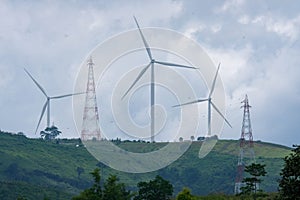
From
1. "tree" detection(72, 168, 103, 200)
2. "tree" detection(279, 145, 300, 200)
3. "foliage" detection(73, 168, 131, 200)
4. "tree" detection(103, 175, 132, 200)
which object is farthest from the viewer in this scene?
"tree" detection(103, 175, 132, 200)

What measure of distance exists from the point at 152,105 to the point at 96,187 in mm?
76409

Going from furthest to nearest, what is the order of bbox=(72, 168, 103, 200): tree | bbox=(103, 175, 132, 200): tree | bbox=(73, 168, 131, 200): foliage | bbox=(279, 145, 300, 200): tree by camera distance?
bbox=(103, 175, 132, 200): tree, bbox=(73, 168, 131, 200): foliage, bbox=(72, 168, 103, 200): tree, bbox=(279, 145, 300, 200): tree

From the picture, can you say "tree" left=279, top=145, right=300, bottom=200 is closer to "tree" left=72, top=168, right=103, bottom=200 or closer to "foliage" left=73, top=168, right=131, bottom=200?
"tree" left=72, top=168, right=103, bottom=200

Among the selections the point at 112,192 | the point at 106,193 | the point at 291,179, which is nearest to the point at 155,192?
the point at 112,192

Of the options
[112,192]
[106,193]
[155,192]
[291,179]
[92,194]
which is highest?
[291,179]

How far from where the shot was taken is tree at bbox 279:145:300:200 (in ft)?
210

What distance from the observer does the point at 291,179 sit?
65.4 m

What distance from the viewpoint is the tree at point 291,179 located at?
64.1 meters

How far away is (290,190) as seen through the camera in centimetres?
6425

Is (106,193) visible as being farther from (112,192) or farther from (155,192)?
(155,192)

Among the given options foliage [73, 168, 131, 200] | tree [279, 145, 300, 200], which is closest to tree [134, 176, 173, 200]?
foliage [73, 168, 131, 200]

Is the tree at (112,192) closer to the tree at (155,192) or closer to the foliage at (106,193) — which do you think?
the foliage at (106,193)

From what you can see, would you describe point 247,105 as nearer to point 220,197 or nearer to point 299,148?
point 220,197

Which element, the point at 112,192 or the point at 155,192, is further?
the point at 155,192
